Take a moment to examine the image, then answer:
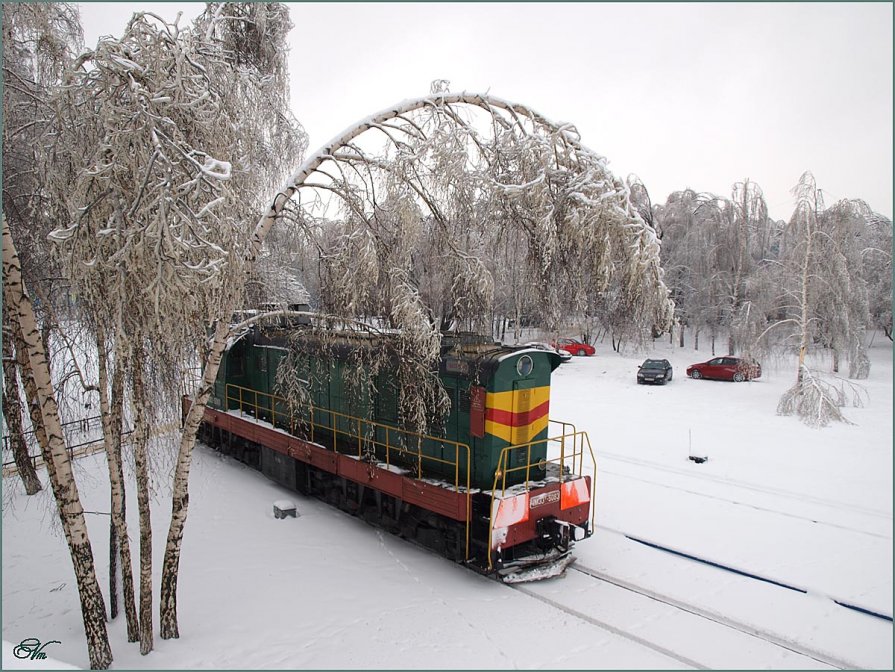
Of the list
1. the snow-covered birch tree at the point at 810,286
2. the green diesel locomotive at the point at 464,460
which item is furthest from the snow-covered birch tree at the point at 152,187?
the snow-covered birch tree at the point at 810,286

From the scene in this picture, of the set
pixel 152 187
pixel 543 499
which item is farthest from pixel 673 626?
pixel 152 187

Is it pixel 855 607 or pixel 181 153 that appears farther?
pixel 855 607

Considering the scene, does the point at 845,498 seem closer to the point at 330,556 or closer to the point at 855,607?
the point at 855,607

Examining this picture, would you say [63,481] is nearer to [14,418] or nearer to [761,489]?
[14,418]

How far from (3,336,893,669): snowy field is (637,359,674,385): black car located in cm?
1063

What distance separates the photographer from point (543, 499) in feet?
25.6

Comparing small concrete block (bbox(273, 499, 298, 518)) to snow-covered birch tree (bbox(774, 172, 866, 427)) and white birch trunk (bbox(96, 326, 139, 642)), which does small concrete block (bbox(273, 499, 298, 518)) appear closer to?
white birch trunk (bbox(96, 326, 139, 642))

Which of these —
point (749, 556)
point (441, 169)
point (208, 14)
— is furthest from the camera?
point (749, 556)

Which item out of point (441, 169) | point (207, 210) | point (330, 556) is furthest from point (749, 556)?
point (207, 210)

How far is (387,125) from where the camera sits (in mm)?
5422

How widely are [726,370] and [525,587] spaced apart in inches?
777

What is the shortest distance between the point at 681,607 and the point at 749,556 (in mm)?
2149

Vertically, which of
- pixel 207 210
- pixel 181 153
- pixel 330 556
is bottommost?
pixel 330 556

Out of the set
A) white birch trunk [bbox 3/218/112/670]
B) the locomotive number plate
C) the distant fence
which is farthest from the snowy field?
the locomotive number plate
